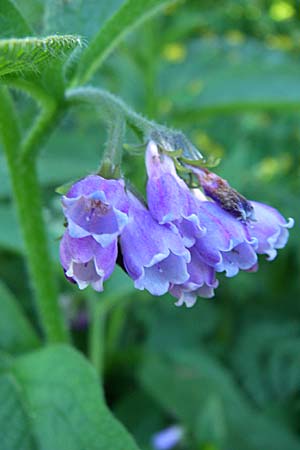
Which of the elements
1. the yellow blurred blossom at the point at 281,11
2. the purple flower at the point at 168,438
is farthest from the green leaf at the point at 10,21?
the yellow blurred blossom at the point at 281,11

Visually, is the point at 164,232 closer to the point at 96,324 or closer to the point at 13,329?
the point at 13,329

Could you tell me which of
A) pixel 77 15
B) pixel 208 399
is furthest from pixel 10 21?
pixel 208 399

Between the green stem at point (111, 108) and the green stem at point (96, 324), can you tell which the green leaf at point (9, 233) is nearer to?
the green stem at point (96, 324)

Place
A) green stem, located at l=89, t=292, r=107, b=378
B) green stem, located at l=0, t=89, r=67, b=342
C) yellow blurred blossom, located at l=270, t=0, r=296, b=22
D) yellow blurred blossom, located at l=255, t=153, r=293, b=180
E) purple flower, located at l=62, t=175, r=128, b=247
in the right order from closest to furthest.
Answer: purple flower, located at l=62, t=175, r=128, b=247, green stem, located at l=0, t=89, r=67, b=342, green stem, located at l=89, t=292, r=107, b=378, yellow blurred blossom, located at l=255, t=153, r=293, b=180, yellow blurred blossom, located at l=270, t=0, r=296, b=22

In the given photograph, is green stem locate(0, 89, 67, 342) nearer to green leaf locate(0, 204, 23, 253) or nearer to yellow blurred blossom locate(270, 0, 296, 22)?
green leaf locate(0, 204, 23, 253)

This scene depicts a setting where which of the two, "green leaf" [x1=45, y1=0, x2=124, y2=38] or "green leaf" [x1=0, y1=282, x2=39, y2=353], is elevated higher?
"green leaf" [x1=45, y1=0, x2=124, y2=38]

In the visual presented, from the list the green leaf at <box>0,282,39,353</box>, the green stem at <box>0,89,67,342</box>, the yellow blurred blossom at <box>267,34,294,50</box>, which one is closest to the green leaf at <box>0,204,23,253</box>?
the green leaf at <box>0,282,39,353</box>

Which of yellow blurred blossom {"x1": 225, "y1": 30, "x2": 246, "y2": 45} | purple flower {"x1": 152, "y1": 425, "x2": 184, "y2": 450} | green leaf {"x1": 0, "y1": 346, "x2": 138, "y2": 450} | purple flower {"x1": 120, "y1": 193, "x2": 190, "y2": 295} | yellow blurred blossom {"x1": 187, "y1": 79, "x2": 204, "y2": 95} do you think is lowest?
purple flower {"x1": 152, "y1": 425, "x2": 184, "y2": 450}
